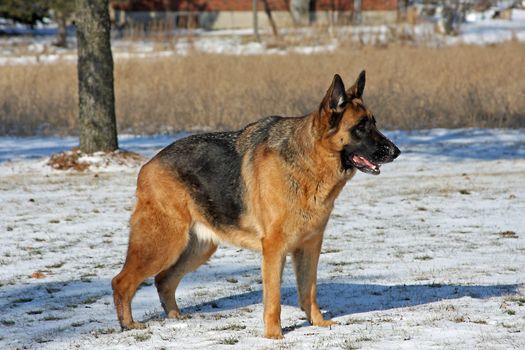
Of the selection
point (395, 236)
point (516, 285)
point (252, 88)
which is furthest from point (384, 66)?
point (516, 285)

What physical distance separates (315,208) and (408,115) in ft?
41.6

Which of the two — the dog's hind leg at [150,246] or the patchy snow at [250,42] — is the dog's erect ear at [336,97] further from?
the patchy snow at [250,42]

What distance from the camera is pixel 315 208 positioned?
6.16m

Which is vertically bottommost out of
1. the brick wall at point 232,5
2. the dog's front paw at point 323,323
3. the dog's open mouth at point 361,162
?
the dog's front paw at point 323,323

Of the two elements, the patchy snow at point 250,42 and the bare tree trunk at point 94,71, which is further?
the patchy snow at point 250,42

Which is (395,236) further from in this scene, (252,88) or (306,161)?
(252,88)

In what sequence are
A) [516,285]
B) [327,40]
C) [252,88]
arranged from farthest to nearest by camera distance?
[327,40]
[252,88]
[516,285]

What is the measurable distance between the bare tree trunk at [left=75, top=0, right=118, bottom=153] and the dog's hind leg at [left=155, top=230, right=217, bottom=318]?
792 centimetres

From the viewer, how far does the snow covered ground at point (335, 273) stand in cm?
618

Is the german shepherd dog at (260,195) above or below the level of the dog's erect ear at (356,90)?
Result: below

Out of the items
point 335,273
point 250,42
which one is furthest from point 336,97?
point 250,42

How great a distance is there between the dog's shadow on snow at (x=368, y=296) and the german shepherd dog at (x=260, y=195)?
16.3 inches

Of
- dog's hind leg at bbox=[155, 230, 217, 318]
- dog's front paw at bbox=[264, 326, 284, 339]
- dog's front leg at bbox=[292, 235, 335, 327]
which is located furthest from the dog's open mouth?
dog's hind leg at bbox=[155, 230, 217, 318]

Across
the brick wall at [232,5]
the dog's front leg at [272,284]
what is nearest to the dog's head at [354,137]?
the dog's front leg at [272,284]
